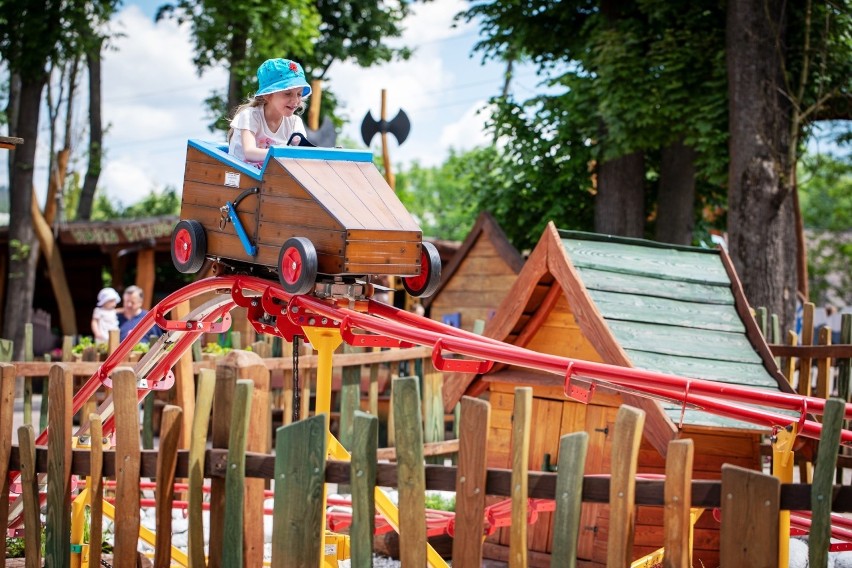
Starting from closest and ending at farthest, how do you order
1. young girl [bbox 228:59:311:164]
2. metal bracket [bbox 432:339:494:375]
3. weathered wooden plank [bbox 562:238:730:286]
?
metal bracket [bbox 432:339:494:375] → young girl [bbox 228:59:311:164] → weathered wooden plank [bbox 562:238:730:286]

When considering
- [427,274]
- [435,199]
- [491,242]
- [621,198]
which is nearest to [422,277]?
[427,274]

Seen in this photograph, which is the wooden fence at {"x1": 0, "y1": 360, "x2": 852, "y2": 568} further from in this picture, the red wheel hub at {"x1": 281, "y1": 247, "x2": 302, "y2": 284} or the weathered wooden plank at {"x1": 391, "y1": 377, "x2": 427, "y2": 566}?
the red wheel hub at {"x1": 281, "y1": 247, "x2": 302, "y2": 284}

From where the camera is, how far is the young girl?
14.6ft

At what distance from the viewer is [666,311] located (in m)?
5.43

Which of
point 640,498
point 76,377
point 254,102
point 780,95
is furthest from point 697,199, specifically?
point 640,498

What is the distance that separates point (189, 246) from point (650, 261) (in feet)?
8.83

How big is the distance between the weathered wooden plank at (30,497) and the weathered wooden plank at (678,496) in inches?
84.7

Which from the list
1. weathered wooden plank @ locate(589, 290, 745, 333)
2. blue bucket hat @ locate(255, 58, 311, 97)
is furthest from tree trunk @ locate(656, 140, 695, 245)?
blue bucket hat @ locate(255, 58, 311, 97)

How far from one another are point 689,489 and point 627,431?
22 cm

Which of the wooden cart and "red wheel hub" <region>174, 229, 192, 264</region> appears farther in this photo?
"red wheel hub" <region>174, 229, 192, 264</region>

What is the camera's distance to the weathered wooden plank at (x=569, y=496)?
107 inches

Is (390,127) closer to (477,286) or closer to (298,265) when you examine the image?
(477,286)

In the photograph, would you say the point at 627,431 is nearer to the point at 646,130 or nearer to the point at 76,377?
the point at 76,377

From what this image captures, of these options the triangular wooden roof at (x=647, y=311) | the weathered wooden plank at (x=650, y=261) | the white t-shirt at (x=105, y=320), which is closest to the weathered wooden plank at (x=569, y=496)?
the triangular wooden roof at (x=647, y=311)
